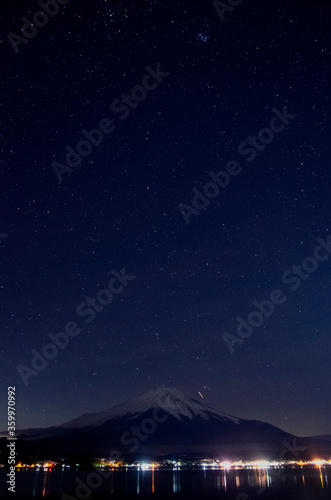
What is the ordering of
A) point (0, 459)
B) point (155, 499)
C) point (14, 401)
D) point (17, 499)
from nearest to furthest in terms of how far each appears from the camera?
1. point (14, 401)
2. point (17, 499)
3. point (155, 499)
4. point (0, 459)

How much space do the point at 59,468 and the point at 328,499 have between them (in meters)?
173

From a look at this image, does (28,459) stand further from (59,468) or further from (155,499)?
(155,499)

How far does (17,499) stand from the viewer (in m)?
52.6

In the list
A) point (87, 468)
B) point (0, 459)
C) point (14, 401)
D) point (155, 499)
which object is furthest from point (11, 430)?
point (87, 468)

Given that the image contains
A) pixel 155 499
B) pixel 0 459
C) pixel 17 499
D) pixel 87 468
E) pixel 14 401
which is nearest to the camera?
pixel 14 401

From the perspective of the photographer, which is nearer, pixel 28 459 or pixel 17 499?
pixel 17 499

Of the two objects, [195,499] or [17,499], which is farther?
[195,499]

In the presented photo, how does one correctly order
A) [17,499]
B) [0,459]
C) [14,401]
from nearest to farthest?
[14,401], [17,499], [0,459]

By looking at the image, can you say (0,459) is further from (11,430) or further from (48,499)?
(11,430)

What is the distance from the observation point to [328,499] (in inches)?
2072

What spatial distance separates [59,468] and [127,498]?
158 m

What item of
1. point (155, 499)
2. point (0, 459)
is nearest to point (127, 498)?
point (155, 499)

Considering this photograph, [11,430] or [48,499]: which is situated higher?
[11,430]

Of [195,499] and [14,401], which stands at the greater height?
[14,401]
